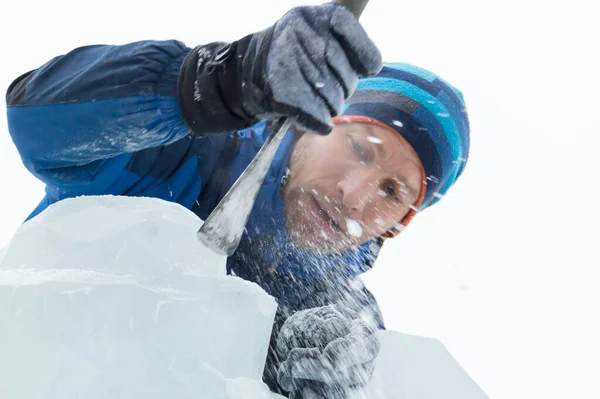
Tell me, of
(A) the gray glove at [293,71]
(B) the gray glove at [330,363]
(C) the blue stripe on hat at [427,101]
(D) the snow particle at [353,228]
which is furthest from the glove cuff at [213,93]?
(C) the blue stripe on hat at [427,101]

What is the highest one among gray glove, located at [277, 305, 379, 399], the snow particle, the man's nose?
the man's nose

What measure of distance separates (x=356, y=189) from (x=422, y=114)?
0.36 meters

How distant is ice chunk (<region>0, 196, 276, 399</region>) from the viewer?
0.75 metres

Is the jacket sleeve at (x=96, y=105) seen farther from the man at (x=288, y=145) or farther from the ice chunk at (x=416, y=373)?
the ice chunk at (x=416, y=373)

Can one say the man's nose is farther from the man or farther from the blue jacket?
the blue jacket

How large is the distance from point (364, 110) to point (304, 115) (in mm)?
795

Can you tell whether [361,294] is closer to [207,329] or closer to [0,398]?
[207,329]

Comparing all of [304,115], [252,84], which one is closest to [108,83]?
[252,84]

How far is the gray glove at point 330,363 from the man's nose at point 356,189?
0.41 meters

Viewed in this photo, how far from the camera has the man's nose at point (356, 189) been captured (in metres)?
1.49

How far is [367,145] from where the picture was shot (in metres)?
1.53

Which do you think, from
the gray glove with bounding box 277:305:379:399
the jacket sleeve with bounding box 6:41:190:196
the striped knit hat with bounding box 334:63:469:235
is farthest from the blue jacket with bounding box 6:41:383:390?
the gray glove with bounding box 277:305:379:399

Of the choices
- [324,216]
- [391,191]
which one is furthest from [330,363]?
[391,191]

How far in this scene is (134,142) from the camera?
1.04 m
